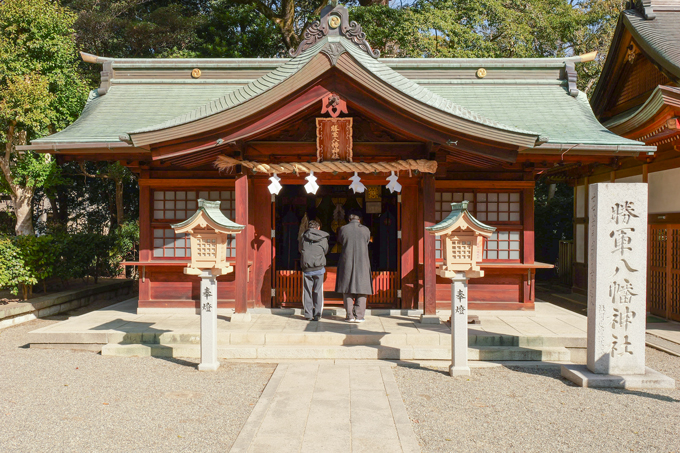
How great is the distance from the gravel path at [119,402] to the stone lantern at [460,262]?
2482 mm

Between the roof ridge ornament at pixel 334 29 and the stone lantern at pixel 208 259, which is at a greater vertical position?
the roof ridge ornament at pixel 334 29

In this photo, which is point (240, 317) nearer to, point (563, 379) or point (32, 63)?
point (563, 379)

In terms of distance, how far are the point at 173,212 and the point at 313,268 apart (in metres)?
3.23

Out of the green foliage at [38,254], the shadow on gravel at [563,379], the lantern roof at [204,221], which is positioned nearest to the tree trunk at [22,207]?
the green foliage at [38,254]

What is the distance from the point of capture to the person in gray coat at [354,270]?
8336 mm

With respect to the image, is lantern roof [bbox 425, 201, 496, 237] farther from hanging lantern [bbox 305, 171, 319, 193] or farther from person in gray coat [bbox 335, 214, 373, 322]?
hanging lantern [bbox 305, 171, 319, 193]

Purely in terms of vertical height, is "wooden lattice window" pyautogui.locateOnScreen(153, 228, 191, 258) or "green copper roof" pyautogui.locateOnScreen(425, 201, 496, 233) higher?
"green copper roof" pyautogui.locateOnScreen(425, 201, 496, 233)

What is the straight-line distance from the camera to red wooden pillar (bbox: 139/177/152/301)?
9703 mm

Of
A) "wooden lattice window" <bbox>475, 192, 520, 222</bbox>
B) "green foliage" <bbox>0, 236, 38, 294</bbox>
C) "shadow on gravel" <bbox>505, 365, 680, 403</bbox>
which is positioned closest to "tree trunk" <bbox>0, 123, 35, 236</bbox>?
"green foliage" <bbox>0, 236, 38, 294</bbox>

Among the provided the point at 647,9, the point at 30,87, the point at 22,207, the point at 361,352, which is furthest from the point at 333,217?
the point at 647,9

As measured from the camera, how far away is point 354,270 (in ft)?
27.4

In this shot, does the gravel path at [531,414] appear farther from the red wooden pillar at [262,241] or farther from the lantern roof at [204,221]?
the red wooden pillar at [262,241]

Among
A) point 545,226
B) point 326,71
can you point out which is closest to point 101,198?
point 326,71

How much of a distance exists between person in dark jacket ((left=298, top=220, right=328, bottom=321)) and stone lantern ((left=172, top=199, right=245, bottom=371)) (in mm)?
1837
